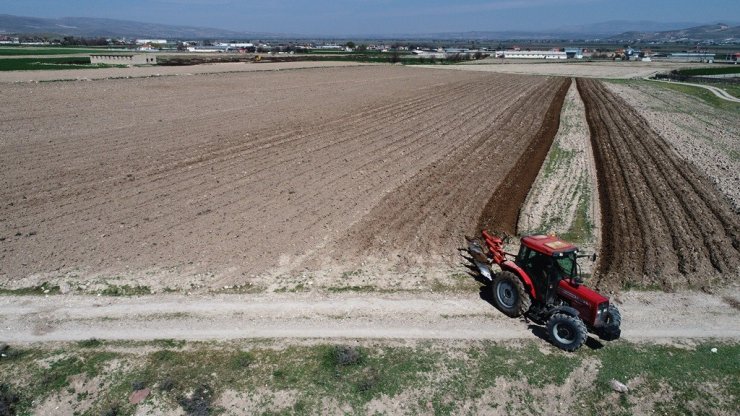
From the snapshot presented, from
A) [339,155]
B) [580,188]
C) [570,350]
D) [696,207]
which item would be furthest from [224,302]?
[696,207]

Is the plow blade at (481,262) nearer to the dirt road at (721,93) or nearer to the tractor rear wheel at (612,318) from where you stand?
the tractor rear wheel at (612,318)

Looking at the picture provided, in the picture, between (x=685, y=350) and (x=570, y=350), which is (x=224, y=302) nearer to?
(x=570, y=350)

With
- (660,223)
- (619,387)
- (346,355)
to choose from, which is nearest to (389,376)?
(346,355)

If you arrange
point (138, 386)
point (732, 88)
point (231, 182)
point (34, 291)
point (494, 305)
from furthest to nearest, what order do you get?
point (732, 88) < point (231, 182) < point (34, 291) < point (494, 305) < point (138, 386)

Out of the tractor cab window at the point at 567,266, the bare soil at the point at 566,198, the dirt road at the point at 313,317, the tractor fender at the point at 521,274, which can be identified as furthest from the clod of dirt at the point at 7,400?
the bare soil at the point at 566,198

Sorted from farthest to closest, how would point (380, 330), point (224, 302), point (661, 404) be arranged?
point (224, 302)
point (380, 330)
point (661, 404)

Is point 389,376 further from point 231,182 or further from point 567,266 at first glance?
point 231,182

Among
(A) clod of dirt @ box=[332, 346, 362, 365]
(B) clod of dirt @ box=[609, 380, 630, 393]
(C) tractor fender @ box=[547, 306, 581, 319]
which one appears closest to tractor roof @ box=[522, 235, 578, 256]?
(C) tractor fender @ box=[547, 306, 581, 319]
